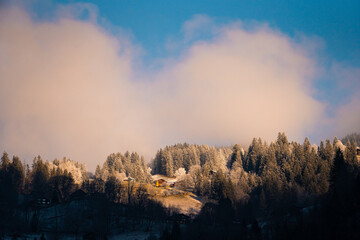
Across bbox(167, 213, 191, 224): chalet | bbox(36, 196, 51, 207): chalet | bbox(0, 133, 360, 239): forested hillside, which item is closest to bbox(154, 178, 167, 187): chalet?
bbox(0, 133, 360, 239): forested hillside

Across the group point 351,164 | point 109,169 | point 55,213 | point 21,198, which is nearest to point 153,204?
point 55,213

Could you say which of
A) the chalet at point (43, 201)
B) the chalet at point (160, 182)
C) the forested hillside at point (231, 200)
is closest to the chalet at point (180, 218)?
the forested hillside at point (231, 200)

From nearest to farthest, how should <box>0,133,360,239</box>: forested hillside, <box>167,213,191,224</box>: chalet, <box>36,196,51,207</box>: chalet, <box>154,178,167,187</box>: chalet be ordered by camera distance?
1. <box>0,133,360,239</box>: forested hillside
2. <box>167,213,191,224</box>: chalet
3. <box>36,196,51,207</box>: chalet
4. <box>154,178,167,187</box>: chalet

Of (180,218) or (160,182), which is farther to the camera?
(160,182)

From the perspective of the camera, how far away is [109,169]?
177m

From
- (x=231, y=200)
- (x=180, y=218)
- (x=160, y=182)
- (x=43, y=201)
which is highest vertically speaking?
(x=160, y=182)

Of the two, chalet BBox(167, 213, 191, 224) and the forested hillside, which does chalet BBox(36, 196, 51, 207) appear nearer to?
the forested hillside

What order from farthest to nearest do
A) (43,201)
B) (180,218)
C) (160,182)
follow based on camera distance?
(160,182), (43,201), (180,218)

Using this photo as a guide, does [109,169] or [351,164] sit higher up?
[109,169]

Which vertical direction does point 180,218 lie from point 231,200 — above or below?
below

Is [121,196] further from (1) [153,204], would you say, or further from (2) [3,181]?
(2) [3,181]

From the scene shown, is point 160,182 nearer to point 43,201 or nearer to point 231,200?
point 231,200

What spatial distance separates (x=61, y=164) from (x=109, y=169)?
22.9 m

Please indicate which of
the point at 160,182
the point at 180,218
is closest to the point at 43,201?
the point at 180,218
